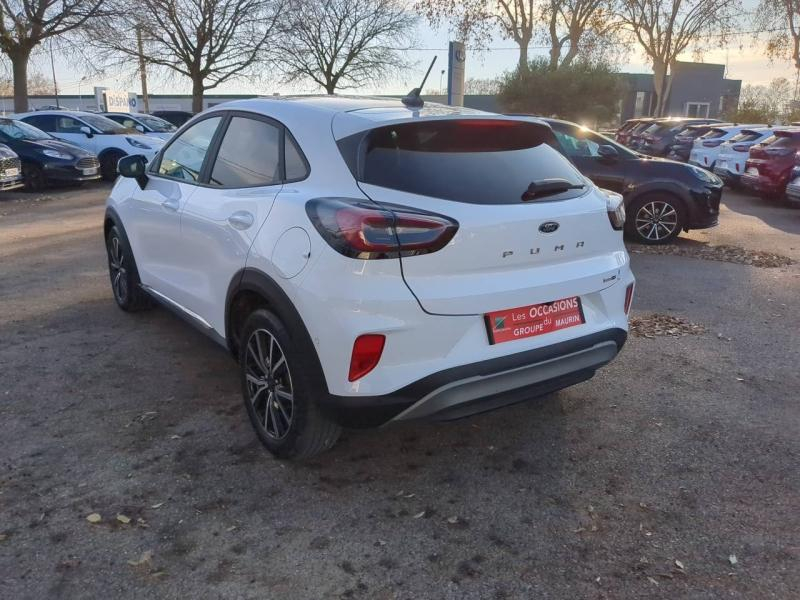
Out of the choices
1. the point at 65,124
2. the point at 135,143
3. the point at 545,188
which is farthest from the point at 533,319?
the point at 65,124

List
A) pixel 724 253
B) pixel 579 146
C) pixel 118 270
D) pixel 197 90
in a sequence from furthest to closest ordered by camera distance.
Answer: pixel 197 90, pixel 579 146, pixel 724 253, pixel 118 270

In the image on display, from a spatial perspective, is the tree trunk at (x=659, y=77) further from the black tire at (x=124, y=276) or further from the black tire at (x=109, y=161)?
the black tire at (x=124, y=276)

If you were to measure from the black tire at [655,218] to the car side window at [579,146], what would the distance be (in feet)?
3.00

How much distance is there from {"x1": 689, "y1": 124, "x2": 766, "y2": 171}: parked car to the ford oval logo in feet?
50.0

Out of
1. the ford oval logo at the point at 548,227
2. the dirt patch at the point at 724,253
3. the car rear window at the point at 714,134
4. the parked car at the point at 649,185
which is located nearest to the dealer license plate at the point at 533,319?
the ford oval logo at the point at 548,227

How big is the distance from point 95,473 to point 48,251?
6.07 metres

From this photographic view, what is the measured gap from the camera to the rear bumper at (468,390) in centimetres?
287

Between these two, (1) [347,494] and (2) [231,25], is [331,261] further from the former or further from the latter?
(2) [231,25]

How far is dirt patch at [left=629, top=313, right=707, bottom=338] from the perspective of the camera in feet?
17.8

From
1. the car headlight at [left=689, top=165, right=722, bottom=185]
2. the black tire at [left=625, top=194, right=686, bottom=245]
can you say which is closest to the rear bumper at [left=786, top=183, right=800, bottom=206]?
the car headlight at [left=689, top=165, right=722, bottom=185]

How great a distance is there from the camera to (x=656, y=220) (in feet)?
30.0

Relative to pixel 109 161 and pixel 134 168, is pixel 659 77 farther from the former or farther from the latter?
pixel 134 168

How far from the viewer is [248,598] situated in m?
2.48

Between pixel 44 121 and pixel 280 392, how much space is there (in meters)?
16.9
